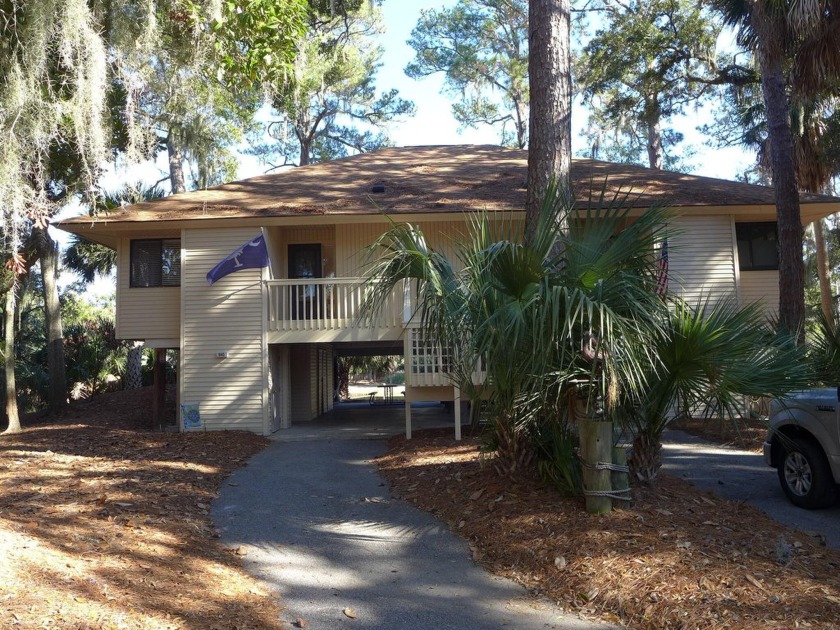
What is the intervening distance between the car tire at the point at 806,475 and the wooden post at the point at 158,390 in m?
13.2

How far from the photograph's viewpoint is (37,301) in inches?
1293

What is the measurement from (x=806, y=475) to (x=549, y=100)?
4.78 metres

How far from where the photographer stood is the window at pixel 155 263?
624 inches

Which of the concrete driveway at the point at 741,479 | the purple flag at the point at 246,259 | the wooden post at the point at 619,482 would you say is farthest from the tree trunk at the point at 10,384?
the wooden post at the point at 619,482

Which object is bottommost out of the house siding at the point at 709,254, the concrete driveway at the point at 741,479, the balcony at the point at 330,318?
the concrete driveway at the point at 741,479

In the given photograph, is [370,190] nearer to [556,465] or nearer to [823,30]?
[823,30]

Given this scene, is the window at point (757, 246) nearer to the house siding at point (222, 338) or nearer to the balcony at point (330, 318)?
the balcony at point (330, 318)

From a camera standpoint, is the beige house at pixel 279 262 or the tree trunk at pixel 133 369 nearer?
the beige house at pixel 279 262

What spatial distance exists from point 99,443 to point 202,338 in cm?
341

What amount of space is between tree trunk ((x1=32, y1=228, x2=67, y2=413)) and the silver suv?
1781 cm

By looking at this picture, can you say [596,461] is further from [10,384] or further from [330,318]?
[10,384]

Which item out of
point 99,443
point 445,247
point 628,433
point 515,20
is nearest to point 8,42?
point 99,443

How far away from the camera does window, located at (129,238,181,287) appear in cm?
1585

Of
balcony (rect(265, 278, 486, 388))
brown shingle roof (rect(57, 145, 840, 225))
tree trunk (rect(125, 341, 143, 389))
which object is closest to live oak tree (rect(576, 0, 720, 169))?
brown shingle roof (rect(57, 145, 840, 225))
